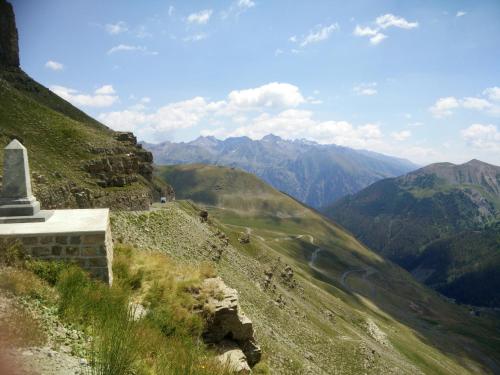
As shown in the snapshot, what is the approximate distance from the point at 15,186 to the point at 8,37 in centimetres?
7056

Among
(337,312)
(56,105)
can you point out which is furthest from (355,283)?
(56,105)

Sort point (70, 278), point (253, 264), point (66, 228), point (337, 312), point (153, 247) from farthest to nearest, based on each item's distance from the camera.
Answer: point (337, 312), point (253, 264), point (153, 247), point (66, 228), point (70, 278)

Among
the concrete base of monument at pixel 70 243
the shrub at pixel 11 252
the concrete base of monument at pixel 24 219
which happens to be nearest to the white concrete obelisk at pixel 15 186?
the concrete base of monument at pixel 24 219

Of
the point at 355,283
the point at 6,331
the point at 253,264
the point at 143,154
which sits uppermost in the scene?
the point at 143,154

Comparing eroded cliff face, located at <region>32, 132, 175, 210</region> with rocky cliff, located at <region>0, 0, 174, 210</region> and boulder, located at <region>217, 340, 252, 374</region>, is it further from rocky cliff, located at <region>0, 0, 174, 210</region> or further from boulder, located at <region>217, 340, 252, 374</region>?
boulder, located at <region>217, 340, 252, 374</region>

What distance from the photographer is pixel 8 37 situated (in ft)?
232

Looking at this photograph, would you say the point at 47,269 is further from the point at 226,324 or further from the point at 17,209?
the point at 226,324

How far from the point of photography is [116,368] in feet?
26.0

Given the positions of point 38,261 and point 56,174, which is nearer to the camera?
point 38,261

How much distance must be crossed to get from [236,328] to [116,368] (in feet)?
29.3

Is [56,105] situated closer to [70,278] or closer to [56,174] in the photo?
[56,174]

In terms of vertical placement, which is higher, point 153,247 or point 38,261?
point 38,261

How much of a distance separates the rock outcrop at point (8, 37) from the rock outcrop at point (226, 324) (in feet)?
242

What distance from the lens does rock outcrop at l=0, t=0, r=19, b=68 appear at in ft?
229
